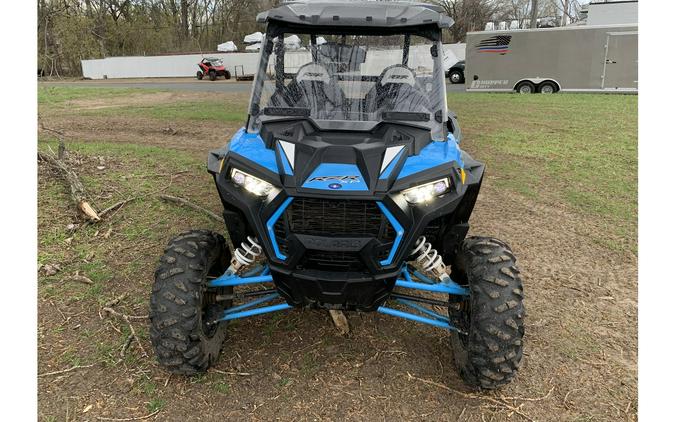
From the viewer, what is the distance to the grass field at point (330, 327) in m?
3.02

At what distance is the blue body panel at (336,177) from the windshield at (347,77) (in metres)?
0.87

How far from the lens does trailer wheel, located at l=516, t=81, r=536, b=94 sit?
2291 centimetres

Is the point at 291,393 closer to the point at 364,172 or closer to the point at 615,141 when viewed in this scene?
the point at 364,172

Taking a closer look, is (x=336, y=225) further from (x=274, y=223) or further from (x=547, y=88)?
(x=547, y=88)

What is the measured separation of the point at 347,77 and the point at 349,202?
4.69 ft

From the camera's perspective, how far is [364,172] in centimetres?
273

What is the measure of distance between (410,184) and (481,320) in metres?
0.93

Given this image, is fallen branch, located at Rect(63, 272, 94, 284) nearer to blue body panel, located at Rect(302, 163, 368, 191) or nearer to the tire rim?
the tire rim

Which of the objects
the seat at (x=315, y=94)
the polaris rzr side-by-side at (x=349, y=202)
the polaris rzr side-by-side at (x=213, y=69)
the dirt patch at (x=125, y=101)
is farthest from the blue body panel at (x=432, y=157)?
the polaris rzr side-by-side at (x=213, y=69)

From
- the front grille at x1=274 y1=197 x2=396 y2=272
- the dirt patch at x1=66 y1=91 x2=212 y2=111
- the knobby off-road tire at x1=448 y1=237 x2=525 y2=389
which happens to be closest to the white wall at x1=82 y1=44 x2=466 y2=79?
the dirt patch at x1=66 y1=91 x2=212 y2=111

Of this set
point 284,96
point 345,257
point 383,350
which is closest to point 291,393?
point 383,350

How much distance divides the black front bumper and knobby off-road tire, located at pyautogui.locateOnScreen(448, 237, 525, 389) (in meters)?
0.45

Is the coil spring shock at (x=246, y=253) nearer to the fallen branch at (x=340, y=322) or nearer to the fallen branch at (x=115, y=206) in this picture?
the fallen branch at (x=340, y=322)

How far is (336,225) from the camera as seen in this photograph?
9.05 ft
